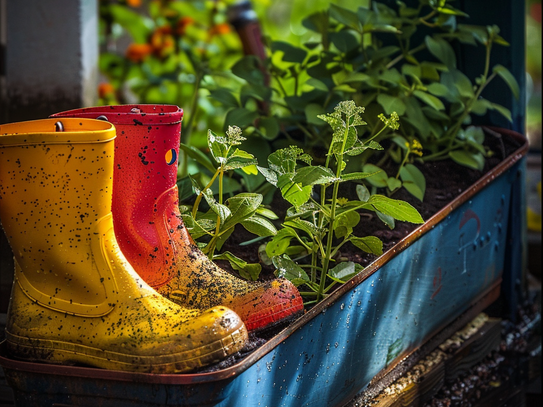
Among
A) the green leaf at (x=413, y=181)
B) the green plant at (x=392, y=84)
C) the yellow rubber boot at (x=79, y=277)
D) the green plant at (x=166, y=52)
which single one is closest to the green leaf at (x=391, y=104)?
the green plant at (x=392, y=84)

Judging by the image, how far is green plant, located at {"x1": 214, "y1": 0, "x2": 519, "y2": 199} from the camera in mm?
1859

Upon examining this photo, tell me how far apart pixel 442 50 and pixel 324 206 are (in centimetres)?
88

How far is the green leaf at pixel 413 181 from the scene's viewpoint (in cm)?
169

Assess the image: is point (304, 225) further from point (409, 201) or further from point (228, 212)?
point (409, 201)

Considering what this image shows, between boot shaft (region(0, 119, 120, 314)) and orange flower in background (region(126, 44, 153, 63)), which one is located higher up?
boot shaft (region(0, 119, 120, 314))

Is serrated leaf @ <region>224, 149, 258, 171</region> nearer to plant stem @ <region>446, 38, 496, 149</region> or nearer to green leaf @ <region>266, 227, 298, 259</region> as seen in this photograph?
green leaf @ <region>266, 227, 298, 259</region>

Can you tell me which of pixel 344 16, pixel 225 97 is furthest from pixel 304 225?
pixel 344 16

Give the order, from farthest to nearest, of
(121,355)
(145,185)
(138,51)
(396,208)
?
(138,51)
(396,208)
(145,185)
(121,355)

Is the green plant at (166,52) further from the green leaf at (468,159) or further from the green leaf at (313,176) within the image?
the green leaf at (313,176)

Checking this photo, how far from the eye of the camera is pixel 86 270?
1.04 metres

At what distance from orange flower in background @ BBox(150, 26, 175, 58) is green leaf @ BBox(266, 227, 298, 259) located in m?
2.37

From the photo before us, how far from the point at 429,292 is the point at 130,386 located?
0.83 m

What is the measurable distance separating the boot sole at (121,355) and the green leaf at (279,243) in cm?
34

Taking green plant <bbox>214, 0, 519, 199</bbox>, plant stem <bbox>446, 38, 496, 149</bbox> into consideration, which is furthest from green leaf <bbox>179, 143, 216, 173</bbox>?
plant stem <bbox>446, 38, 496, 149</bbox>
